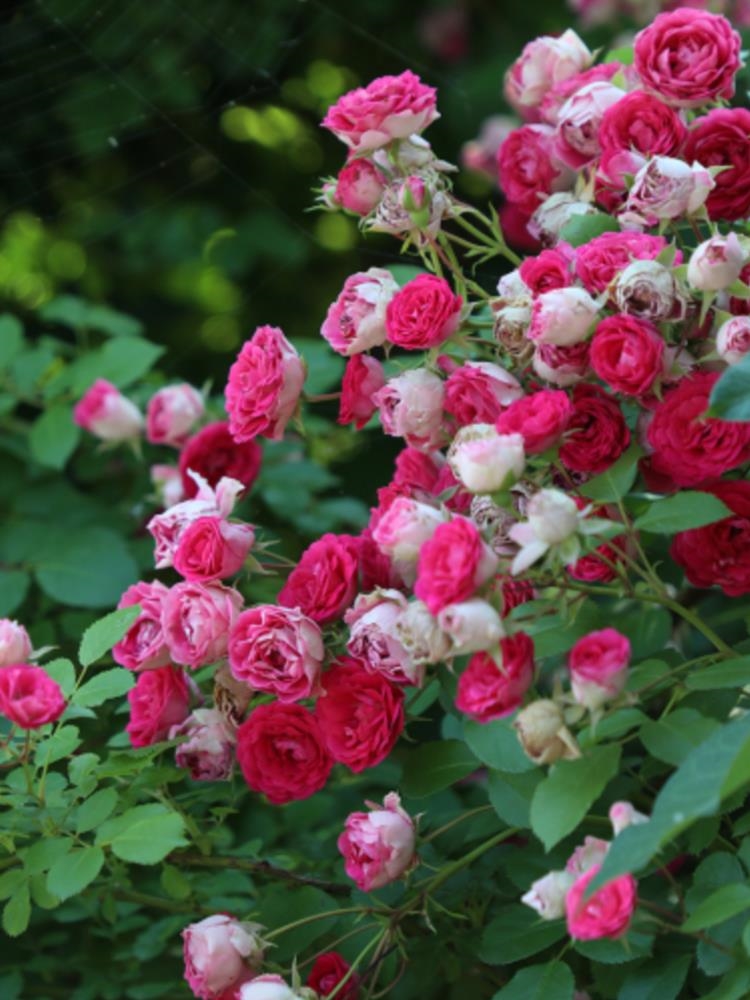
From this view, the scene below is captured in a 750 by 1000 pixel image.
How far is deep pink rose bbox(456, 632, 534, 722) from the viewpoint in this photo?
640 mm

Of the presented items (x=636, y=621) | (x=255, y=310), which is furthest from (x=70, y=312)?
(x=636, y=621)

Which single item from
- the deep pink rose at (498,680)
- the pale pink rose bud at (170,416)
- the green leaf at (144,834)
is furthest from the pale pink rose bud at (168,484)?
the deep pink rose at (498,680)

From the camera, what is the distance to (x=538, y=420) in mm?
700

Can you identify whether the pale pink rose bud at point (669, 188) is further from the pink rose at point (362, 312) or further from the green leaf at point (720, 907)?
the green leaf at point (720, 907)

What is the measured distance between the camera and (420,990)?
3.00 ft

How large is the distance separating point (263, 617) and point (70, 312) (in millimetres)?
870

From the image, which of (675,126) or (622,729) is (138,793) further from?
(675,126)

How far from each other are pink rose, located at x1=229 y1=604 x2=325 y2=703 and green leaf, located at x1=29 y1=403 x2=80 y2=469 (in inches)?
24.5

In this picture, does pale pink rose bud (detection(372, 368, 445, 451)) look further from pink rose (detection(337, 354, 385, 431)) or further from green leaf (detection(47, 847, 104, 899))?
green leaf (detection(47, 847, 104, 899))

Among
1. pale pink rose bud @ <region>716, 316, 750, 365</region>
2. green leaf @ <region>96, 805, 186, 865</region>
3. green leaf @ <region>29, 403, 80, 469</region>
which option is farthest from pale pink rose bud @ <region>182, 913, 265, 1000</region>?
green leaf @ <region>29, 403, 80, 469</region>

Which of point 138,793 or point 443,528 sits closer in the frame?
point 443,528

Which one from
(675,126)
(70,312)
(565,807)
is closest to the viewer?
(565,807)

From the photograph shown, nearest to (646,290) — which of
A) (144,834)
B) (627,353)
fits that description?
(627,353)

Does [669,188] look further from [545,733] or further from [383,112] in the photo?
[545,733]
